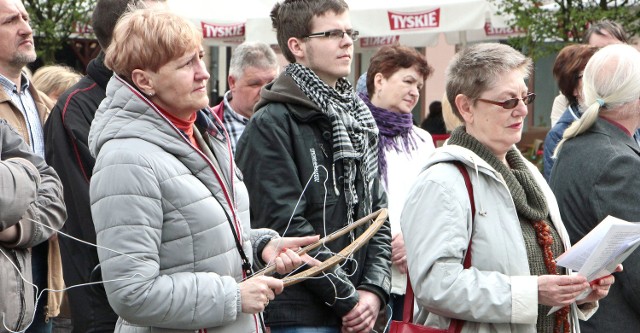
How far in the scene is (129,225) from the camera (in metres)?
3.45

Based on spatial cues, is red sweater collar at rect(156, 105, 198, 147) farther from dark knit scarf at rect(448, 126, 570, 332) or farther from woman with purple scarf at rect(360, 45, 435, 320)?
woman with purple scarf at rect(360, 45, 435, 320)

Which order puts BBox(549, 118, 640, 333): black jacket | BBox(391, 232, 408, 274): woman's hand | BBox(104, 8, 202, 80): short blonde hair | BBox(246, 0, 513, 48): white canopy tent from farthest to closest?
BBox(246, 0, 513, 48): white canopy tent, BBox(391, 232, 408, 274): woman's hand, BBox(549, 118, 640, 333): black jacket, BBox(104, 8, 202, 80): short blonde hair

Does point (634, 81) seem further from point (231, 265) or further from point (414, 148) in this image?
point (231, 265)

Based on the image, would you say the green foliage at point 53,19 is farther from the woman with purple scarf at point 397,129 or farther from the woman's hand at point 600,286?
the woman's hand at point 600,286

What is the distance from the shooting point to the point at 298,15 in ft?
16.6

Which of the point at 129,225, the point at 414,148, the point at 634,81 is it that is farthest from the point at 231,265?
the point at 414,148

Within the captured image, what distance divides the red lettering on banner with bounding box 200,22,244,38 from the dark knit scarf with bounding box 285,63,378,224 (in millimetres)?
8677

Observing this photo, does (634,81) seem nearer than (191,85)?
No

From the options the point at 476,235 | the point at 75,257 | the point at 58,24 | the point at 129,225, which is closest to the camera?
the point at 129,225

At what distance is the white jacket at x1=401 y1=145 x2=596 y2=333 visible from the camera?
12.8ft

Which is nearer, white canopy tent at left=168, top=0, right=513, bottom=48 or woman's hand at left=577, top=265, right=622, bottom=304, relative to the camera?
woman's hand at left=577, top=265, right=622, bottom=304

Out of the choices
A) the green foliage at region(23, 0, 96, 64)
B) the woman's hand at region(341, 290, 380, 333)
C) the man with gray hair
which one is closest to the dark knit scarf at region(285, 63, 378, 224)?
the woman's hand at region(341, 290, 380, 333)

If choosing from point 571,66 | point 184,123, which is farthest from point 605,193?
point 571,66

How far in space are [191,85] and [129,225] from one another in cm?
55
